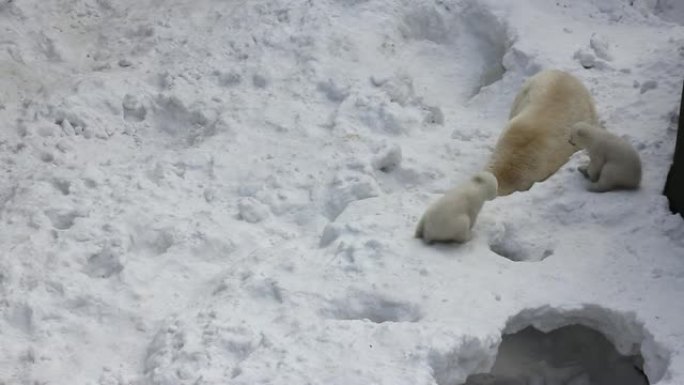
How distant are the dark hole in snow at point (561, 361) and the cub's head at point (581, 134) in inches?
49.0

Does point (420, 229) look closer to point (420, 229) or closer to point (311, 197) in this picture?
point (420, 229)

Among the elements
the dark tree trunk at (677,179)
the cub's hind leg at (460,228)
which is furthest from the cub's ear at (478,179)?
the dark tree trunk at (677,179)

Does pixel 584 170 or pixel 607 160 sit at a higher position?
pixel 607 160

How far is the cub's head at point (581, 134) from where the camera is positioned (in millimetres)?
6336

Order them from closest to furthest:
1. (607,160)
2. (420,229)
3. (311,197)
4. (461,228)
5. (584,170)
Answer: (461,228), (420,229), (607,160), (584,170), (311,197)

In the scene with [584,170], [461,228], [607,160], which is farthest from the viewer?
[584,170]

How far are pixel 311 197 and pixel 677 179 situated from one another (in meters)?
2.36

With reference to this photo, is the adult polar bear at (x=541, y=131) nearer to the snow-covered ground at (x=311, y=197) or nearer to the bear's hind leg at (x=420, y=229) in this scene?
the snow-covered ground at (x=311, y=197)

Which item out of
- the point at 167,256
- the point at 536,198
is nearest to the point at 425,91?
the point at 536,198

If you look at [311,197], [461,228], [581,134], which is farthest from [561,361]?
[311,197]

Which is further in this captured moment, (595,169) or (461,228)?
(595,169)

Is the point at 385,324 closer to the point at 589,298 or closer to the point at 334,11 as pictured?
the point at 589,298

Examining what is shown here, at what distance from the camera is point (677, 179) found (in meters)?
5.92

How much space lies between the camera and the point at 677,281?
5422mm
